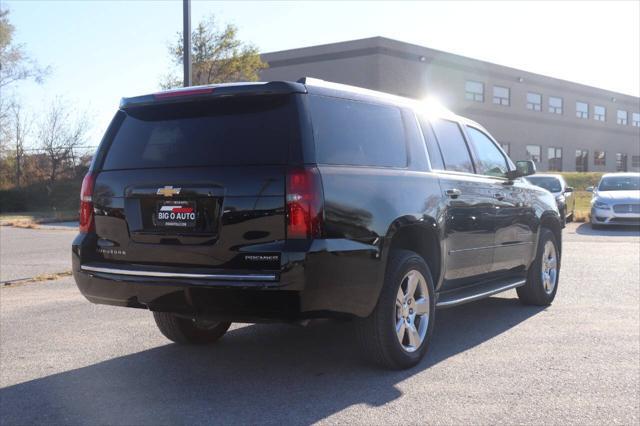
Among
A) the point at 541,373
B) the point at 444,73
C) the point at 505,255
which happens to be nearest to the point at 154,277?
the point at 541,373

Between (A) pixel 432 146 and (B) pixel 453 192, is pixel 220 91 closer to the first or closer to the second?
(A) pixel 432 146

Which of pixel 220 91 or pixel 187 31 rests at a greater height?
pixel 187 31

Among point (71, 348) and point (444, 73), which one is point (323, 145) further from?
point (444, 73)

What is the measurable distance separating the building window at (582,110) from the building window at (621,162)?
7.15 metres

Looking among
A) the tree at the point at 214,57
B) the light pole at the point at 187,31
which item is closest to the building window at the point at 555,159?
the tree at the point at 214,57

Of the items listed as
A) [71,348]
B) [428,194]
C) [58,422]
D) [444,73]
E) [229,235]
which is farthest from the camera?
[444,73]

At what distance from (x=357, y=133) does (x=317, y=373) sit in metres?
1.72

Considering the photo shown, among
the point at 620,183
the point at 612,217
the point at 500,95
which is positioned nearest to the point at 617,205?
the point at 612,217

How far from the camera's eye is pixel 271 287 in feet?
13.9

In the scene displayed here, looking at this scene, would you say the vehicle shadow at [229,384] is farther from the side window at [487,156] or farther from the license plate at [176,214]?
the side window at [487,156]

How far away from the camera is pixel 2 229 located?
70.2ft

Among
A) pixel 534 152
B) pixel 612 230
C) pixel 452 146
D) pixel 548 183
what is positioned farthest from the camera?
pixel 534 152

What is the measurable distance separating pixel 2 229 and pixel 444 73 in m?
32.1

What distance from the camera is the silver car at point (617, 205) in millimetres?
18344
